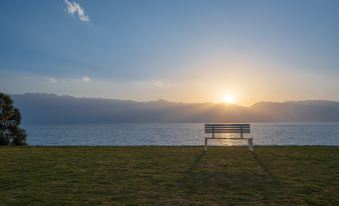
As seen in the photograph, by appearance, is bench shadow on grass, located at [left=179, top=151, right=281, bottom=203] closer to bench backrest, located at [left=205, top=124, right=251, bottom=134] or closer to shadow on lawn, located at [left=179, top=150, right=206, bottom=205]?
shadow on lawn, located at [left=179, top=150, right=206, bottom=205]

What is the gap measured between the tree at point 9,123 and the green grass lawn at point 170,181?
47.7ft

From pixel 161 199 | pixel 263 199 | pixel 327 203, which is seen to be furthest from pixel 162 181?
pixel 327 203

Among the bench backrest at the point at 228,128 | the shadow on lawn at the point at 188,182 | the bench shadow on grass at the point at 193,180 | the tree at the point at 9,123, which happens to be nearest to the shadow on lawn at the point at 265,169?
the bench shadow on grass at the point at 193,180

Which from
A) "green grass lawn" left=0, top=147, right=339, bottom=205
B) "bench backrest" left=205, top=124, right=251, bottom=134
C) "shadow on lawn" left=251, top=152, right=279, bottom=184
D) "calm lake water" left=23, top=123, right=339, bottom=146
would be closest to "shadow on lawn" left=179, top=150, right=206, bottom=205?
"green grass lawn" left=0, top=147, right=339, bottom=205

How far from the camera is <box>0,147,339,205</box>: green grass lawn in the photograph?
23.1ft

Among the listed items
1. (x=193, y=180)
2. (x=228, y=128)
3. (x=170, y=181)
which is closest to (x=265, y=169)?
(x=193, y=180)

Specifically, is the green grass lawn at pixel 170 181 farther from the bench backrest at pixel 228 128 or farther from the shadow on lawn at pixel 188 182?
the bench backrest at pixel 228 128

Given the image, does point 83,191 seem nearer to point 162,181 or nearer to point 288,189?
point 162,181

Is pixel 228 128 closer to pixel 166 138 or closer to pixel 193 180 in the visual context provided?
pixel 193 180

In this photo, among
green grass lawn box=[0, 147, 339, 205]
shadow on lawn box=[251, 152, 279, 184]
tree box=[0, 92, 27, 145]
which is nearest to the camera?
green grass lawn box=[0, 147, 339, 205]

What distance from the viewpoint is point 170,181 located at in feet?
29.0

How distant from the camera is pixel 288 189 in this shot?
796 cm

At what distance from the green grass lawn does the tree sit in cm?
1454

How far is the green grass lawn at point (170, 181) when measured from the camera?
7031 mm
